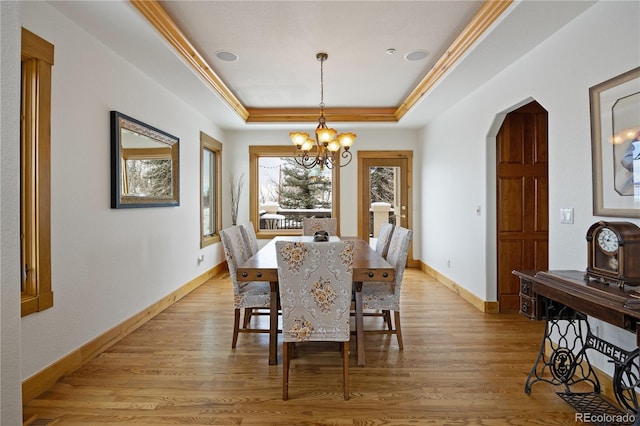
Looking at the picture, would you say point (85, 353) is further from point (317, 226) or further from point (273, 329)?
point (317, 226)

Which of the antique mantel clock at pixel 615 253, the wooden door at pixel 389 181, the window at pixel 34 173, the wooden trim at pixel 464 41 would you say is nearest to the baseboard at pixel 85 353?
the window at pixel 34 173

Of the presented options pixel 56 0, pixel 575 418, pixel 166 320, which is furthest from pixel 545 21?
pixel 166 320

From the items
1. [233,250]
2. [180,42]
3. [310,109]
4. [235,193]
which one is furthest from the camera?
[235,193]

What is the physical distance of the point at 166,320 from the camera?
366cm

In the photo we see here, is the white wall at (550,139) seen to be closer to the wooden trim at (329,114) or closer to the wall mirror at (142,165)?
the wooden trim at (329,114)

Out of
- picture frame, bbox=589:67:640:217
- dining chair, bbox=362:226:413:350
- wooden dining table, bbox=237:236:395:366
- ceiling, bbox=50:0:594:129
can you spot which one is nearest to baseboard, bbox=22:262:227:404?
wooden dining table, bbox=237:236:395:366

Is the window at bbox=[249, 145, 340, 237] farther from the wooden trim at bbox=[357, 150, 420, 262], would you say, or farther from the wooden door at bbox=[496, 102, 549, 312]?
the wooden door at bbox=[496, 102, 549, 312]

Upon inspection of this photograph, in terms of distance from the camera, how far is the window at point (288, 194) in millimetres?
6707

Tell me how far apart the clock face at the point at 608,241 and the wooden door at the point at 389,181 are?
4.53 meters

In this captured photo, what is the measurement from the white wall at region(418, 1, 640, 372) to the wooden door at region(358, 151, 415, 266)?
1.02 meters

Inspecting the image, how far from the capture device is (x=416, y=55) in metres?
3.61

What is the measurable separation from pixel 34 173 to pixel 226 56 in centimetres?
211

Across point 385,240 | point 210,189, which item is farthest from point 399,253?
point 210,189

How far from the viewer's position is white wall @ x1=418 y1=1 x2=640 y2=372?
225cm
